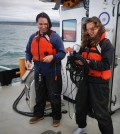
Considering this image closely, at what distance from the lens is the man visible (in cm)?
258

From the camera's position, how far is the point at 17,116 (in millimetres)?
3207

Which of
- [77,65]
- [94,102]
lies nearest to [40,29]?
[77,65]

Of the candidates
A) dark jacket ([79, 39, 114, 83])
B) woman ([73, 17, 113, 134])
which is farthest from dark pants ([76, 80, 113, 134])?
dark jacket ([79, 39, 114, 83])

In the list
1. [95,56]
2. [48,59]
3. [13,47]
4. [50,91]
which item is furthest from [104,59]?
[13,47]

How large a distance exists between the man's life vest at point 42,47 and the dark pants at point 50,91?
0.32 metres

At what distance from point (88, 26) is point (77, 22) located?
1258 mm

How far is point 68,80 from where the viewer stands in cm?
362

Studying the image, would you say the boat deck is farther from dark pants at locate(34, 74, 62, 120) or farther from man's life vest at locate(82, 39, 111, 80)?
man's life vest at locate(82, 39, 111, 80)

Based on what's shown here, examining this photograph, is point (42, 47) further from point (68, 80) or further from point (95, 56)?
point (68, 80)

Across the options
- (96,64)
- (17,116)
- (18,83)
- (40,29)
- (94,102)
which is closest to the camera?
(96,64)

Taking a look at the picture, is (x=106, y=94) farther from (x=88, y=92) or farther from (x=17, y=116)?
(x=17, y=116)

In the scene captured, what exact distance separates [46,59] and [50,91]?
520 mm

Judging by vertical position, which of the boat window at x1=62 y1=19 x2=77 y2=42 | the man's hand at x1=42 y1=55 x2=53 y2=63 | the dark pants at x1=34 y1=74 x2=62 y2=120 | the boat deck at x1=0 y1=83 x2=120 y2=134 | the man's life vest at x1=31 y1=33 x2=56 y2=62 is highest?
the boat window at x1=62 y1=19 x2=77 y2=42

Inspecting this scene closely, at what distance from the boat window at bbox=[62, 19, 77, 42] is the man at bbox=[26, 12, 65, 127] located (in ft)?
2.66
